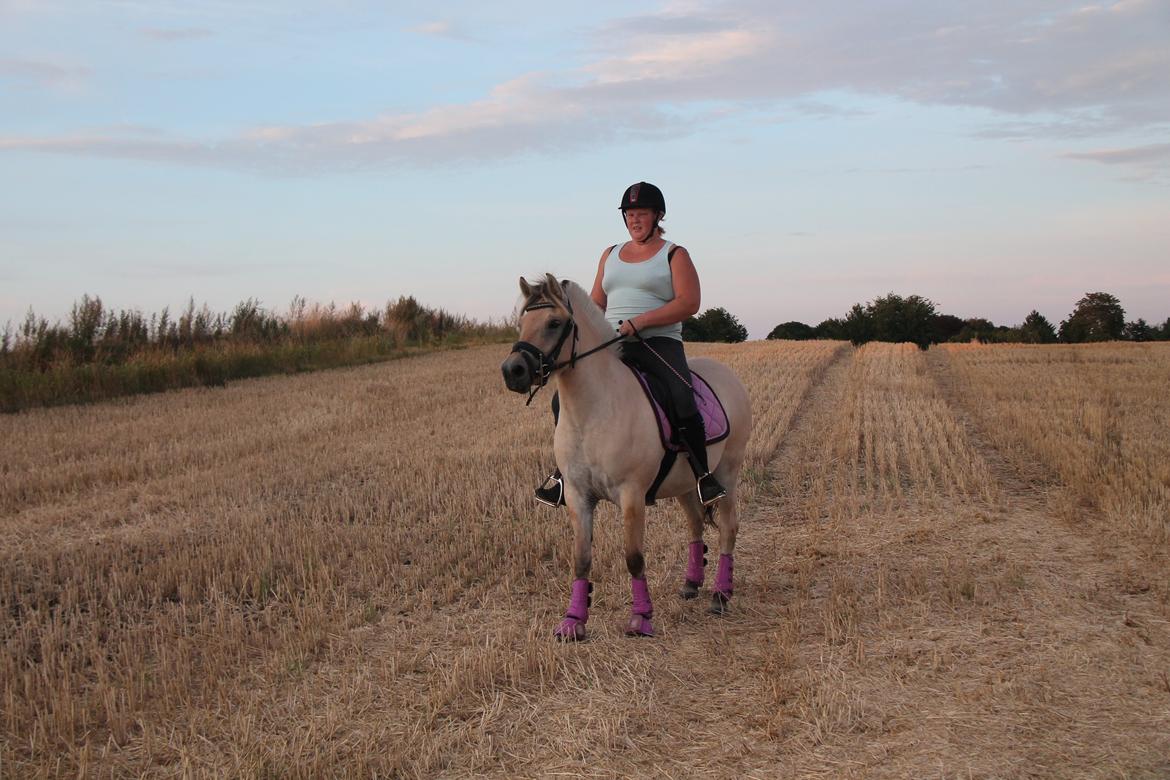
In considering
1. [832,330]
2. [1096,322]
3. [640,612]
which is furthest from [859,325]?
[640,612]

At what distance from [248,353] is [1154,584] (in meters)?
18.3

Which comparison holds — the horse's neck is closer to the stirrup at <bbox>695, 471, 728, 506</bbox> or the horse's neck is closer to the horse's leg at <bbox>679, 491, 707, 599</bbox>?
the stirrup at <bbox>695, 471, 728, 506</bbox>

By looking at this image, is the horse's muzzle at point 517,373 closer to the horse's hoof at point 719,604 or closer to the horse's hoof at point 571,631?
Result: the horse's hoof at point 571,631

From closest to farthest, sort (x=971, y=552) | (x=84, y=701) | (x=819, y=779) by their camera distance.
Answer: (x=819, y=779) → (x=84, y=701) → (x=971, y=552)

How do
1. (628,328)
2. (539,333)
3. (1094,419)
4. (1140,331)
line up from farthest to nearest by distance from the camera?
(1140,331)
(1094,419)
(628,328)
(539,333)

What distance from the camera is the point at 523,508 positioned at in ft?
28.8

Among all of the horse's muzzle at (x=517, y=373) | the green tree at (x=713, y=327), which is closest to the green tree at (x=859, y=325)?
the green tree at (x=713, y=327)

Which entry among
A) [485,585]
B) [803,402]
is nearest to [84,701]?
[485,585]

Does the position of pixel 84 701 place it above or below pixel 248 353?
below

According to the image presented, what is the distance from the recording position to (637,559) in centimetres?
560

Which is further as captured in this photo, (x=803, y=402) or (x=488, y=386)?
(x=488, y=386)

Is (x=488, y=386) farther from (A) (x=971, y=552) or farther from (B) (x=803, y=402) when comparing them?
(A) (x=971, y=552)

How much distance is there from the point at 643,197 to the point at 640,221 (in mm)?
153

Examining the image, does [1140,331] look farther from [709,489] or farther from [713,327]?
[709,489]
